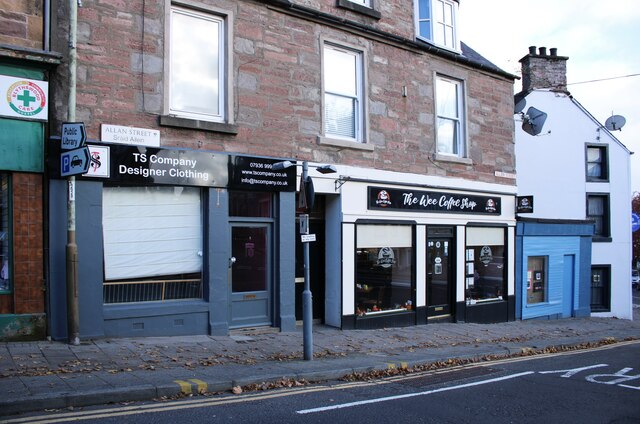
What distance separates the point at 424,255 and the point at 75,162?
8725 millimetres

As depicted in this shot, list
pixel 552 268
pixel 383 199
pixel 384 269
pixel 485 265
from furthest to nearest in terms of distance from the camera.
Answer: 1. pixel 552 268
2. pixel 485 265
3. pixel 384 269
4. pixel 383 199

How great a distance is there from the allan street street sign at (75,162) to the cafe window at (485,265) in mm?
10522

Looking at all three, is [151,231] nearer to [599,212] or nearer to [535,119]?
[535,119]

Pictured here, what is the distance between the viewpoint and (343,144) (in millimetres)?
12797

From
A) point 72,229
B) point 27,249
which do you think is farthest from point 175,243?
point 27,249

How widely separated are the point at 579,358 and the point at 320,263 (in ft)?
18.5

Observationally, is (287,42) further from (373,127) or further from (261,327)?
(261,327)

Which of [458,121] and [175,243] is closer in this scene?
[175,243]

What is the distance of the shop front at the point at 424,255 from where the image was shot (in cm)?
1305

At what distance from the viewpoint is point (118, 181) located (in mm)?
9844

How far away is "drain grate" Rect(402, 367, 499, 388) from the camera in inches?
328

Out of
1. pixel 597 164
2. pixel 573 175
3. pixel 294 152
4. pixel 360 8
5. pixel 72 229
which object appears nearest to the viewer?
pixel 72 229

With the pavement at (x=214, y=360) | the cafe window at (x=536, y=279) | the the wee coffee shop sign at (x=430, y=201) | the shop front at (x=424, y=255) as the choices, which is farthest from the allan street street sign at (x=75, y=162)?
the cafe window at (x=536, y=279)

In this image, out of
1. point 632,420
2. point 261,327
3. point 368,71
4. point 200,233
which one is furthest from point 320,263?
point 632,420
